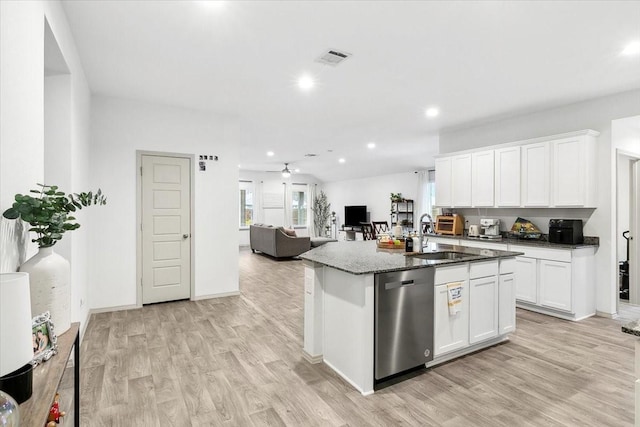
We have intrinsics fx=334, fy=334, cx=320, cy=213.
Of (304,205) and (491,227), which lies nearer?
(491,227)

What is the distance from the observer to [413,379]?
2.67m

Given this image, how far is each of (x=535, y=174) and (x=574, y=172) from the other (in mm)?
453

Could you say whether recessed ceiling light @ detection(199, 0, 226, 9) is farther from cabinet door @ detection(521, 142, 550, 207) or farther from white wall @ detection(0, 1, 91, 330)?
cabinet door @ detection(521, 142, 550, 207)

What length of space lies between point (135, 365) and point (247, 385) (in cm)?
108

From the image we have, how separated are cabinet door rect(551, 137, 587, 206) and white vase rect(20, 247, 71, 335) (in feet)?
17.1

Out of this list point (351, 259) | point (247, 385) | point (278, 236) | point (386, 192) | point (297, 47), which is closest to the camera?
point (247, 385)

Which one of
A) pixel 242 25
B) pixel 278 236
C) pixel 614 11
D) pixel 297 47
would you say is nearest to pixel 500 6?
pixel 614 11

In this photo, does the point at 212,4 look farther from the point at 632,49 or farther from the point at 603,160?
the point at 603,160

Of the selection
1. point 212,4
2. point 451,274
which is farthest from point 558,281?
point 212,4

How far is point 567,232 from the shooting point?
429cm

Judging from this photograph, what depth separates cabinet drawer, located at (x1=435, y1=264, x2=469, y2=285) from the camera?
111 inches

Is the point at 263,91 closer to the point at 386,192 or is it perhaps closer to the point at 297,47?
the point at 297,47

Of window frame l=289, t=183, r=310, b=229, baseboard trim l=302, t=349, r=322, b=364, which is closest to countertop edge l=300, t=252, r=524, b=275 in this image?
baseboard trim l=302, t=349, r=322, b=364

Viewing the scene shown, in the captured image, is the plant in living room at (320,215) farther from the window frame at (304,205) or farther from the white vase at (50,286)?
the white vase at (50,286)
